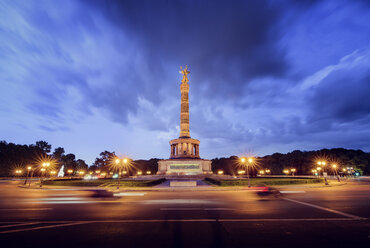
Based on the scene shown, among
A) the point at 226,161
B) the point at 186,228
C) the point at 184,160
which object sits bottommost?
the point at 186,228

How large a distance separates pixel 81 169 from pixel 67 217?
431 feet

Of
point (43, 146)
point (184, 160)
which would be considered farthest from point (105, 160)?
point (184, 160)

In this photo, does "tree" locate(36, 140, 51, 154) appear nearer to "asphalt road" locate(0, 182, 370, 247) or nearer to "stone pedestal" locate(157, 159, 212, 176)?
"stone pedestal" locate(157, 159, 212, 176)

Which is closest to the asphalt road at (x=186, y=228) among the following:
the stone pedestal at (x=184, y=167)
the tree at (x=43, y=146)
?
the stone pedestal at (x=184, y=167)

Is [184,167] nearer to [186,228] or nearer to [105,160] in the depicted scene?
[186,228]

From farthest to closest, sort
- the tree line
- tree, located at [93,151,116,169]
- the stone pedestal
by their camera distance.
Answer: tree, located at [93,151,116,169]
the tree line
the stone pedestal

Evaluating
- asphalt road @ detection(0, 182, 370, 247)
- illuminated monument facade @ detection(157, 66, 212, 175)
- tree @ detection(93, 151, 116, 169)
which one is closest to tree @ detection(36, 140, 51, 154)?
tree @ detection(93, 151, 116, 169)

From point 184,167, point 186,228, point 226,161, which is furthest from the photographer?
point 226,161

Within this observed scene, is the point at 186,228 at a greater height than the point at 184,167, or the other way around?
the point at 184,167

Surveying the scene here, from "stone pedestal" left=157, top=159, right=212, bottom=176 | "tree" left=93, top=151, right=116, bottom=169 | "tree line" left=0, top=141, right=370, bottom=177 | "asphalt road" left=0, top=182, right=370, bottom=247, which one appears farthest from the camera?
"tree" left=93, top=151, right=116, bottom=169

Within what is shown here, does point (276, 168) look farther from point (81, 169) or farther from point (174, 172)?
point (81, 169)

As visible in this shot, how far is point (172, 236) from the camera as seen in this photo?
20.6 feet

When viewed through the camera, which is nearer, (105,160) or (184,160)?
(184,160)

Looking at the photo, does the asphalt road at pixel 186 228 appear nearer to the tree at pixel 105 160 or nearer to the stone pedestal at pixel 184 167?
the stone pedestal at pixel 184 167
